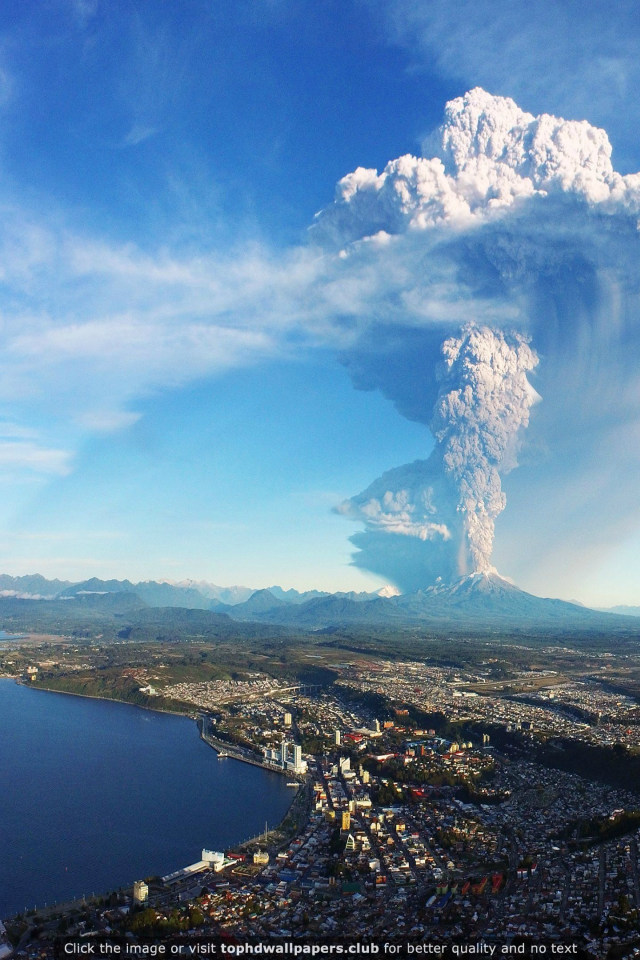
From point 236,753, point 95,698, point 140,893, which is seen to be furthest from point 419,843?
point 95,698

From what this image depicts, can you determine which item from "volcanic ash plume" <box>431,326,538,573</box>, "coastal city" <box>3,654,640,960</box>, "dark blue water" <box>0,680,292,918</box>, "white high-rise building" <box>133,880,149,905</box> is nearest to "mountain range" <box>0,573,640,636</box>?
"volcanic ash plume" <box>431,326,538,573</box>

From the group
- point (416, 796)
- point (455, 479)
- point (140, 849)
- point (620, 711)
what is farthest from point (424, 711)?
point (455, 479)

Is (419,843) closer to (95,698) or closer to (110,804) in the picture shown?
(110,804)

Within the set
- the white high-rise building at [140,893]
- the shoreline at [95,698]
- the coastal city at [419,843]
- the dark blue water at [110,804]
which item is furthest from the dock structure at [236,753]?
the white high-rise building at [140,893]

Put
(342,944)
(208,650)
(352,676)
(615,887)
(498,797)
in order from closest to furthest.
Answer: (342,944) → (615,887) → (498,797) → (352,676) → (208,650)

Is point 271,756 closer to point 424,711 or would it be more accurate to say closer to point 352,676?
point 424,711

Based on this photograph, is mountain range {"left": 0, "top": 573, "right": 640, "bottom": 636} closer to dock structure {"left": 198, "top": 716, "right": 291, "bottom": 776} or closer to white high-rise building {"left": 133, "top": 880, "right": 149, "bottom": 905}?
dock structure {"left": 198, "top": 716, "right": 291, "bottom": 776}

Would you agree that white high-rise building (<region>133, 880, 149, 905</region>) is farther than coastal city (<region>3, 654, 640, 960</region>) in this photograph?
Yes
